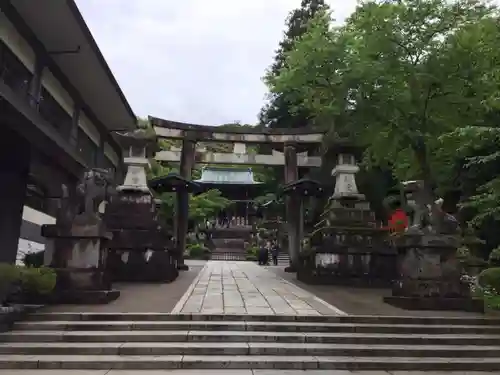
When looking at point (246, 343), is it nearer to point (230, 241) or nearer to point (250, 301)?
point (250, 301)

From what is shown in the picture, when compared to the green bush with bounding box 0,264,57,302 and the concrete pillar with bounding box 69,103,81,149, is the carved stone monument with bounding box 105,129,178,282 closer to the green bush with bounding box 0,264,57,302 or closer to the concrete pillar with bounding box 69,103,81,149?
the concrete pillar with bounding box 69,103,81,149

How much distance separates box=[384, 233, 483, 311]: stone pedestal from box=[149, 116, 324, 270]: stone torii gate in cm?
1141

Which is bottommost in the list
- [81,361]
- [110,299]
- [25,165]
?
[81,361]

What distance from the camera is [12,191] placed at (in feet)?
49.7

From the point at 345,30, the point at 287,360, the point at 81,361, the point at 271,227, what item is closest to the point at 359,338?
the point at 287,360

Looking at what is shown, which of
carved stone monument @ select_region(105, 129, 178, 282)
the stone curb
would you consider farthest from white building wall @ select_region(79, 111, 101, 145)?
the stone curb

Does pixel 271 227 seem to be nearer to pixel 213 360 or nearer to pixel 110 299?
pixel 110 299

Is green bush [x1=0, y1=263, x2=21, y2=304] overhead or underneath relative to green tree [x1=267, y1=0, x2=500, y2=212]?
underneath

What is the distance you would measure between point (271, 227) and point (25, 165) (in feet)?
98.1

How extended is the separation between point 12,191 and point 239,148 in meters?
20.0

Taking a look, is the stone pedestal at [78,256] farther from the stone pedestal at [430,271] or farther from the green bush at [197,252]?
the green bush at [197,252]

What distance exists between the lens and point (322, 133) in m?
28.6

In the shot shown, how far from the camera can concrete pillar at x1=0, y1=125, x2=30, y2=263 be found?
1472 centimetres

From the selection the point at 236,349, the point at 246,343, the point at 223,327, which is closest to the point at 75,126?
the point at 223,327
